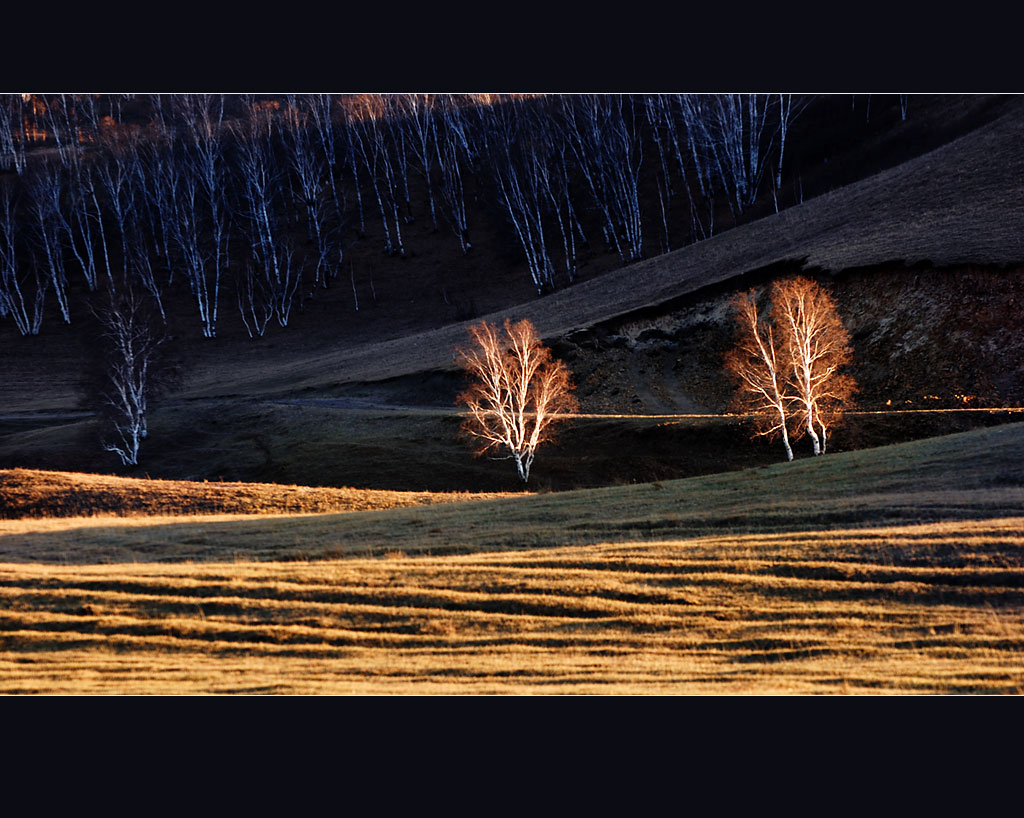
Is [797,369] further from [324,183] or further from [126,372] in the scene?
[324,183]

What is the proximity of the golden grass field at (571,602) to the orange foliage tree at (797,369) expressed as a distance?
49.8 feet

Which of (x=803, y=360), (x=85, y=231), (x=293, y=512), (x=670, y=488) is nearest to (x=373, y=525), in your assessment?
(x=293, y=512)

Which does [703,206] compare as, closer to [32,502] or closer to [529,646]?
[32,502]

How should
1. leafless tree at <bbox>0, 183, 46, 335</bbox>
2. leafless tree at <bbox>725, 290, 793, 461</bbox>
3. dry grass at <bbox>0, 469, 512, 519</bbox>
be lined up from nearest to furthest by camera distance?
1. dry grass at <bbox>0, 469, 512, 519</bbox>
2. leafless tree at <bbox>725, 290, 793, 461</bbox>
3. leafless tree at <bbox>0, 183, 46, 335</bbox>

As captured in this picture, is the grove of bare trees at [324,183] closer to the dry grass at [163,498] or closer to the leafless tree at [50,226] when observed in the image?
the leafless tree at [50,226]

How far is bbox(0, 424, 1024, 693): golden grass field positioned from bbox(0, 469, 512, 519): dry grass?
6.18 m

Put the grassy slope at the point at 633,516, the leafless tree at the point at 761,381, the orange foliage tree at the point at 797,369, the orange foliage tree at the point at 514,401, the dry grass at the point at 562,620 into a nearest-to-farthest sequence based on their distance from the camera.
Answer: the dry grass at the point at 562,620, the grassy slope at the point at 633,516, the orange foliage tree at the point at 797,369, the leafless tree at the point at 761,381, the orange foliage tree at the point at 514,401

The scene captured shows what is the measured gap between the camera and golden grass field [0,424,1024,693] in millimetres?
15125

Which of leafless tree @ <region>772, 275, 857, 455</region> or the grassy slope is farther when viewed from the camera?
leafless tree @ <region>772, 275, 857, 455</region>

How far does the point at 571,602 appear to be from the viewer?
1825 centimetres

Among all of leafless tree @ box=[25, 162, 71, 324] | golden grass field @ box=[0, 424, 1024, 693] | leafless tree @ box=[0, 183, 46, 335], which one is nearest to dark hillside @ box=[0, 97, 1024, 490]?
leafless tree @ box=[0, 183, 46, 335]

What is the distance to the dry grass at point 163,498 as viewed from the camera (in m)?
32.4

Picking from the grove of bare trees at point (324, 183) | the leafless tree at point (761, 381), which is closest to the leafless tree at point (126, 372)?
Answer: the leafless tree at point (761, 381)

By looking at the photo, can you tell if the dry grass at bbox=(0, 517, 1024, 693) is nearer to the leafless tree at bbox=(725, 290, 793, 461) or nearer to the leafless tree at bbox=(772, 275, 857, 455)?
the leafless tree at bbox=(772, 275, 857, 455)
